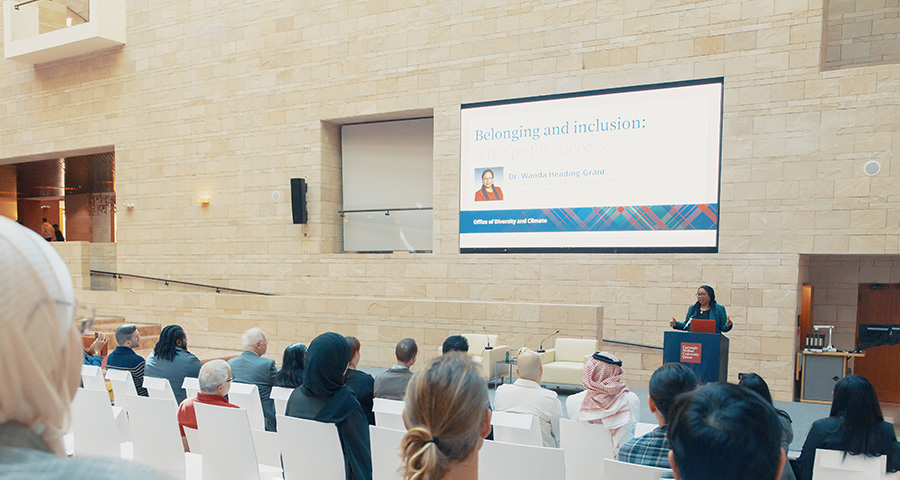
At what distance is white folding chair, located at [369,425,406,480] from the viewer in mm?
2941

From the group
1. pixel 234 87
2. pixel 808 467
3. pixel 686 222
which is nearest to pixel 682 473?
pixel 808 467

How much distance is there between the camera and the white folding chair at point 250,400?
435 centimetres

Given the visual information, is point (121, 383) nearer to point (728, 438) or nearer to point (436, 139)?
point (728, 438)

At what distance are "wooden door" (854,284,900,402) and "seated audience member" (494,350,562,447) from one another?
7360 mm

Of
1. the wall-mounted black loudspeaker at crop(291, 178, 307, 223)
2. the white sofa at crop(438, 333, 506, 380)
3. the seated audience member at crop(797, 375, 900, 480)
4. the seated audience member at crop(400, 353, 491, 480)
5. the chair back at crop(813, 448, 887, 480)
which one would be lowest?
the white sofa at crop(438, 333, 506, 380)

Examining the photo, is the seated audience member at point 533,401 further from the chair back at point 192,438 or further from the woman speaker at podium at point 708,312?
the woman speaker at podium at point 708,312

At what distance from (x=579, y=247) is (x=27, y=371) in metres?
9.50

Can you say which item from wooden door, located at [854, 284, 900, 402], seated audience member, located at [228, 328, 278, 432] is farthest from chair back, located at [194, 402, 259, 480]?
wooden door, located at [854, 284, 900, 402]

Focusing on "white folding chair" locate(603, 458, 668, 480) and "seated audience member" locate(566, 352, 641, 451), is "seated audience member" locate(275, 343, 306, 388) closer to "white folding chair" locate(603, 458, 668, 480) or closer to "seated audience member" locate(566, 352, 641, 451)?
"seated audience member" locate(566, 352, 641, 451)

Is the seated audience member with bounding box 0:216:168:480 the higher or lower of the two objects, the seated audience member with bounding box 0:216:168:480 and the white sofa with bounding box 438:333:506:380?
the higher

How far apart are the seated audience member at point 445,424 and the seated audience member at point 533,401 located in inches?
96.0

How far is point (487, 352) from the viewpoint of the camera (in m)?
8.73

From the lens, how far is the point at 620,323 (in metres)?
9.51

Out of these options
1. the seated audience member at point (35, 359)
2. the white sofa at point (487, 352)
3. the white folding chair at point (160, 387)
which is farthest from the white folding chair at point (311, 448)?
the white sofa at point (487, 352)
